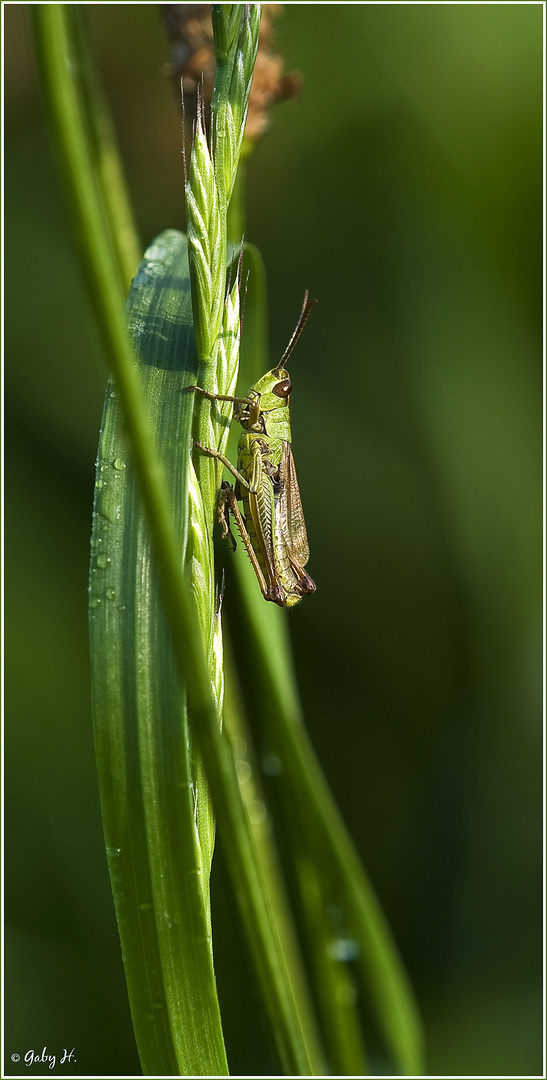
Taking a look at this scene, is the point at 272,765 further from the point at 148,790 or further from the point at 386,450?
the point at 386,450

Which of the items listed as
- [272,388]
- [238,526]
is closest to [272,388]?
[272,388]

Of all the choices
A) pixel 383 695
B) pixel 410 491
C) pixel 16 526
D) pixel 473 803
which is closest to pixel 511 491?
pixel 410 491

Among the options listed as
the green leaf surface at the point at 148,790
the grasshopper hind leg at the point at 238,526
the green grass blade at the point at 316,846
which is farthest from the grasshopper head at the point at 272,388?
the green leaf surface at the point at 148,790

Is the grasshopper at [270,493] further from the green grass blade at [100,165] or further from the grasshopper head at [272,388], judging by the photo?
the green grass blade at [100,165]

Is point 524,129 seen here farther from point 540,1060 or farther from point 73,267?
point 540,1060

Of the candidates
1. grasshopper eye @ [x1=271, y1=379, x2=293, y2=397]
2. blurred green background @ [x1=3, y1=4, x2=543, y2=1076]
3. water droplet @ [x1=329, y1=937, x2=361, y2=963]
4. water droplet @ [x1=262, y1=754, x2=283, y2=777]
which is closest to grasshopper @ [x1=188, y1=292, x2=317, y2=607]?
grasshopper eye @ [x1=271, y1=379, x2=293, y2=397]

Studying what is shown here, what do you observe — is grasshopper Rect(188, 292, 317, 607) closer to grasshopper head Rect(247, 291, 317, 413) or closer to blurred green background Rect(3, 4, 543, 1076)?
grasshopper head Rect(247, 291, 317, 413)
